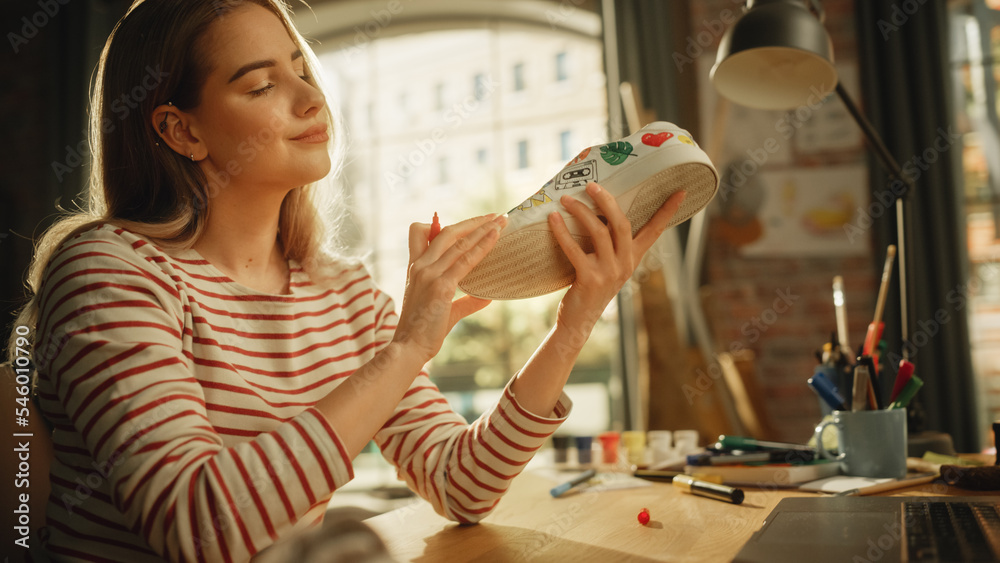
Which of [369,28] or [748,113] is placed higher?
[369,28]

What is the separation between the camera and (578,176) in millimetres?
832

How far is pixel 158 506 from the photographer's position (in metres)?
0.65

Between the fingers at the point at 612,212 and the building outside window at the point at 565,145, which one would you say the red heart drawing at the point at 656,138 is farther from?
the building outside window at the point at 565,145

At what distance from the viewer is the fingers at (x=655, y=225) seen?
858 mm

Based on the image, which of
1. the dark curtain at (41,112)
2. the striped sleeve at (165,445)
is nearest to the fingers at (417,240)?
the striped sleeve at (165,445)

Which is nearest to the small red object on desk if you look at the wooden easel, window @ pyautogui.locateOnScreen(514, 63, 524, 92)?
the wooden easel

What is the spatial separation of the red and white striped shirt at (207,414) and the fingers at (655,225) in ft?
0.72

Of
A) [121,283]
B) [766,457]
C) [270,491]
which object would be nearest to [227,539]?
[270,491]

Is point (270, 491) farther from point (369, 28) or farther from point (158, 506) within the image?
point (369, 28)

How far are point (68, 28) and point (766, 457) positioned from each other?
4021mm

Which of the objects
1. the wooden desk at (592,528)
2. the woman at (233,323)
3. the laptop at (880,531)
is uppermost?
the woman at (233,323)

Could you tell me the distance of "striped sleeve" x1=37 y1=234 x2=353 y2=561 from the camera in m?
0.65

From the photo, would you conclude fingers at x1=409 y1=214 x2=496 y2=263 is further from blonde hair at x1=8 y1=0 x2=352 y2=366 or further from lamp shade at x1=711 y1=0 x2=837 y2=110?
lamp shade at x1=711 y1=0 x2=837 y2=110

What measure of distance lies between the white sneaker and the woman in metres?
0.02
